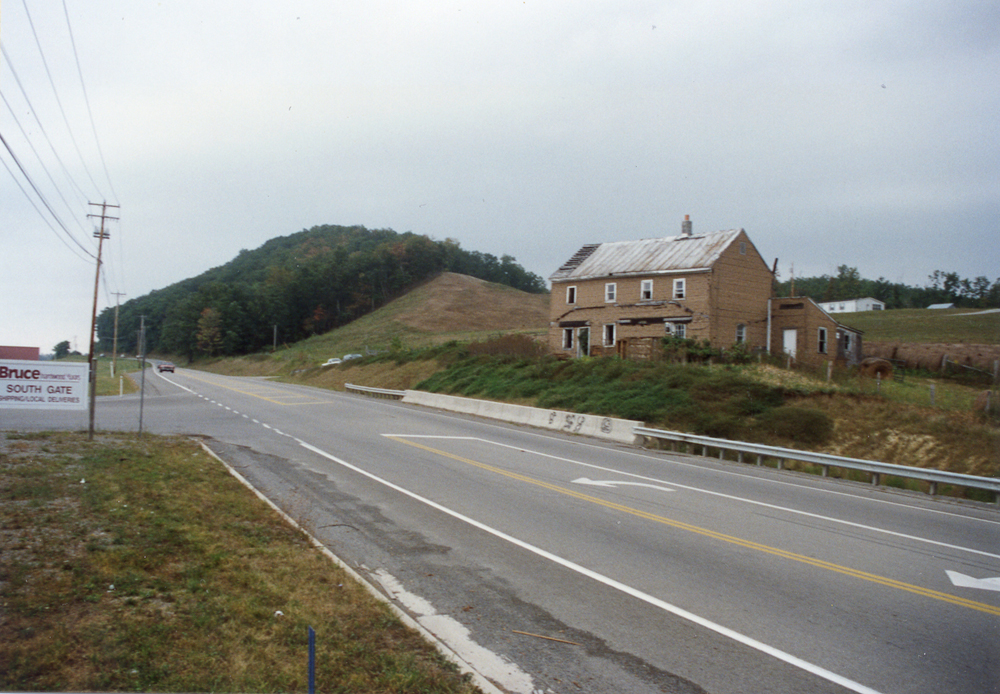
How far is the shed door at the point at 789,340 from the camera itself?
41.1 meters

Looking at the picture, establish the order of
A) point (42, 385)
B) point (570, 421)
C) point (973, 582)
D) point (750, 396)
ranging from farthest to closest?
1. point (750, 396)
2. point (570, 421)
3. point (42, 385)
4. point (973, 582)

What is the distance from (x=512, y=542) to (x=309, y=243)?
6160 inches

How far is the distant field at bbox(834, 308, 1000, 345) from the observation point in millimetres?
45375

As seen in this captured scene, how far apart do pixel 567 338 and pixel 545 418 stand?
62.0 feet

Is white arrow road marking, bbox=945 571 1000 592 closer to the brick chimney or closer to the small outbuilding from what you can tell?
the brick chimney

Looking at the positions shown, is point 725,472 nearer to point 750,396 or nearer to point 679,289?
point 750,396

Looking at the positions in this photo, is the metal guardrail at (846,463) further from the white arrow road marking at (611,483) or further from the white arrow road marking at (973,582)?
the white arrow road marking at (973,582)

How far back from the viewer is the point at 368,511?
443 inches

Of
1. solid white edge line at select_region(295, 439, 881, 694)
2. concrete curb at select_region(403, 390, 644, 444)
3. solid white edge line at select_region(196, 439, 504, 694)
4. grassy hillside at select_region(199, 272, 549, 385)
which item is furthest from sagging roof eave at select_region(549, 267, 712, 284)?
grassy hillside at select_region(199, 272, 549, 385)

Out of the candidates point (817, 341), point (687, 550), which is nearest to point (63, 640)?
point (687, 550)

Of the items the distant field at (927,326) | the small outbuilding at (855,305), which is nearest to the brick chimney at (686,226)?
the distant field at (927,326)

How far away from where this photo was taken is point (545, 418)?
27.7 metres

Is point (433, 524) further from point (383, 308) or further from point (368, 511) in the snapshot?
point (383, 308)

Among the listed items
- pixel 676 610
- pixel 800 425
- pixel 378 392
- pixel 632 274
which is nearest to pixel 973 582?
pixel 676 610
